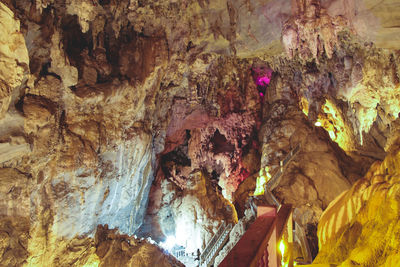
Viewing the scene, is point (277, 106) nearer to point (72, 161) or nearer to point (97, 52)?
point (97, 52)

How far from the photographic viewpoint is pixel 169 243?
511 inches

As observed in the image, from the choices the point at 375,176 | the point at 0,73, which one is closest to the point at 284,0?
the point at 375,176

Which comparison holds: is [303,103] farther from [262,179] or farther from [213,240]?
[213,240]

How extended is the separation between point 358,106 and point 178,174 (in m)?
9.23

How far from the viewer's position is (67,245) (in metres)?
8.18

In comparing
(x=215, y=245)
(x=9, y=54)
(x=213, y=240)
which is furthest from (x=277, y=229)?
(x=213, y=240)

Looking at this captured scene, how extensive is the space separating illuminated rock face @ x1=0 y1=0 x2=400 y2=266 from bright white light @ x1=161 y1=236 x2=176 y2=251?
1.26 feet

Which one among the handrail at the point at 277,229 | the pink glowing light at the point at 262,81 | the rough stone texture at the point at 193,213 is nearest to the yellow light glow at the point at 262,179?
the rough stone texture at the point at 193,213

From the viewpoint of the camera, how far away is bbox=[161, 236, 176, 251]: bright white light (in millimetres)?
12629

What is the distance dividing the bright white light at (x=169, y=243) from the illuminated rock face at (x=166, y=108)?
0.38 meters

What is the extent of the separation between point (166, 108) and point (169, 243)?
6.37 meters

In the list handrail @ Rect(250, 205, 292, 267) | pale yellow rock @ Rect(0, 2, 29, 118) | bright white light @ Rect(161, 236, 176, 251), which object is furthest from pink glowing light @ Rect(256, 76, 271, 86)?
pale yellow rock @ Rect(0, 2, 29, 118)

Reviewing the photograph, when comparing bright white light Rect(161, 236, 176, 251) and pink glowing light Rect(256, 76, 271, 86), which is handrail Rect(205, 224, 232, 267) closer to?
bright white light Rect(161, 236, 176, 251)

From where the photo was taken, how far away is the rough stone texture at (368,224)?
3525 millimetres
